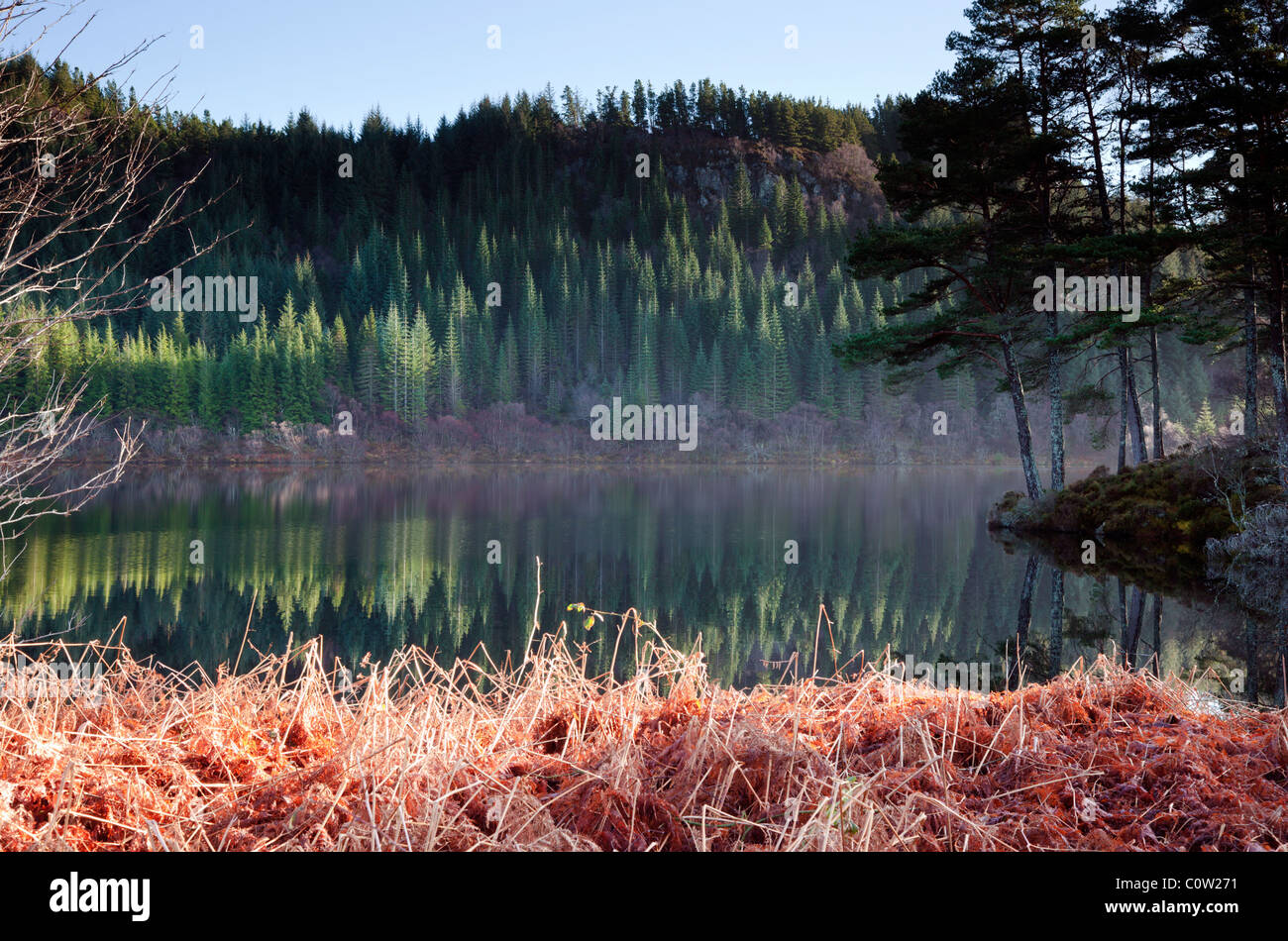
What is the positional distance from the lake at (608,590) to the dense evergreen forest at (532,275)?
35.0 ft

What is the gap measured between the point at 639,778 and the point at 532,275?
99.5 m

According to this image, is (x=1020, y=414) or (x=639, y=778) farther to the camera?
(x=1020, y=414)

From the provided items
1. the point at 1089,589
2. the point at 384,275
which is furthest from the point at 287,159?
the point at 1089,589

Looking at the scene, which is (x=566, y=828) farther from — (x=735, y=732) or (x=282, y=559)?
(x=282, y=559)

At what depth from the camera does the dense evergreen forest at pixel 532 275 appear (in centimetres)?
6675

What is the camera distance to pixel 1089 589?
1402cm

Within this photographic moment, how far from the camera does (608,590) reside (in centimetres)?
1502

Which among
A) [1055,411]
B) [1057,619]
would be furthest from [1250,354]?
[1057,619]

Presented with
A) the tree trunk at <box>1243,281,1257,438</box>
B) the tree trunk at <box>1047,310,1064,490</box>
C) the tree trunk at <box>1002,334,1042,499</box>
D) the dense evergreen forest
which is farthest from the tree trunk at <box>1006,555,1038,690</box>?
the dense evergreen forest

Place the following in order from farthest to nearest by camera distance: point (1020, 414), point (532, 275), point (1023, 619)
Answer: point (532, 275), point (1020, 414), point (1023, 619)

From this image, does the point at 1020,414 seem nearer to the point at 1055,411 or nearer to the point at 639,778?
the point at 1055,411

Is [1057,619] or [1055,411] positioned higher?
[1055,411]

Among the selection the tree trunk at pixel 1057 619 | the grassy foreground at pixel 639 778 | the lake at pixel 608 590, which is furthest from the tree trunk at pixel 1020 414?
the grassy foreground at pixel 639 778

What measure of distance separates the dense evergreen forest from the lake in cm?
1066
